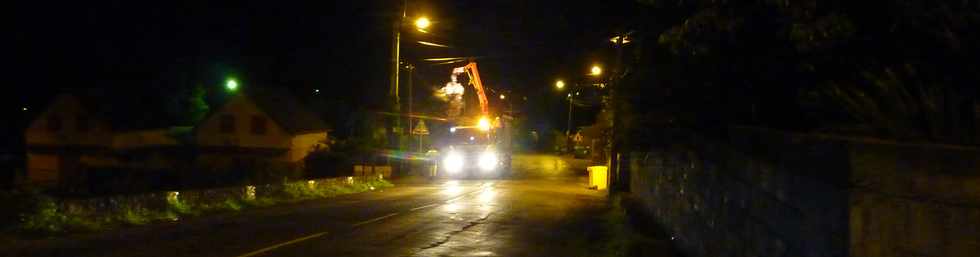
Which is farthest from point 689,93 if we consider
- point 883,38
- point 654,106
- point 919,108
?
point 919,108

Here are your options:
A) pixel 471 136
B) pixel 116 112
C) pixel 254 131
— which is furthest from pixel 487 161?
pixel 116 112

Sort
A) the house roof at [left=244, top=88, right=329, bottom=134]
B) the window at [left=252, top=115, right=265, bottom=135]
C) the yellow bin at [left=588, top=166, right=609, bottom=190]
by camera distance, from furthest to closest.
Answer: the window at [left=252, top=115, right=265, bottom=135]
the house roof at [left=244, top=88, right=329, bottom=134]
the yellow bin at [left=588, top=166, right=609, bottom=190]

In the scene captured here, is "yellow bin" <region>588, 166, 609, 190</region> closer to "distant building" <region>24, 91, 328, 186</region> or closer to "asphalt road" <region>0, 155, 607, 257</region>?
"asphalt road" <region>0, 155, 607, 257</region>

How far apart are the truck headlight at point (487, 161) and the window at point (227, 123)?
1816 cm

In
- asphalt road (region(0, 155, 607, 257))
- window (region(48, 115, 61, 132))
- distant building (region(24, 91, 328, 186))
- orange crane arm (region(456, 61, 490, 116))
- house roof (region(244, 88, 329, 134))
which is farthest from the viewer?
window (region(48, 115, 61, 132))

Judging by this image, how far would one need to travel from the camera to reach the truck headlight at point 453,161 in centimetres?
4516

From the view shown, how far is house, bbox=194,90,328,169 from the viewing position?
5403cm

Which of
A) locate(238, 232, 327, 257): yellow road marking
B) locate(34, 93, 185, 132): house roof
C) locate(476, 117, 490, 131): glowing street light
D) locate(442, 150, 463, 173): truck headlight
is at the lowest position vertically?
locate(238, 232, 327, 257): yellow road marking

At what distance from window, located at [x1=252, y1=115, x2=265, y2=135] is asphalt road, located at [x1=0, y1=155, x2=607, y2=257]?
105 feet

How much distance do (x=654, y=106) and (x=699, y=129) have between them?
1046 mm

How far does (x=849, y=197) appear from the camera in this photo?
15.2ft

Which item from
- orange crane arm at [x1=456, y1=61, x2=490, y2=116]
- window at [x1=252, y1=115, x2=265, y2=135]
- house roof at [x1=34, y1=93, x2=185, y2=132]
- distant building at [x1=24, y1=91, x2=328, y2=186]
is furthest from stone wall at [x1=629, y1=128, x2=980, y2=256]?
house roof at [x1=34, y1=93, x2=185, y2=132]

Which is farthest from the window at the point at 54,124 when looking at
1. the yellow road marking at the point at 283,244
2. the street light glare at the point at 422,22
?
the yellow road marking at the point at 283,244

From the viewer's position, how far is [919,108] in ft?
20.9
